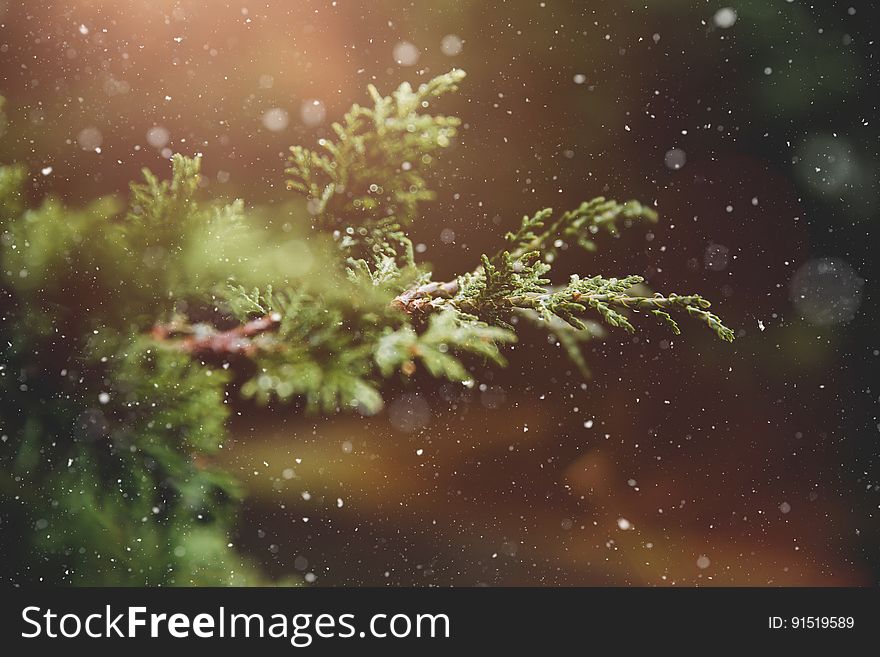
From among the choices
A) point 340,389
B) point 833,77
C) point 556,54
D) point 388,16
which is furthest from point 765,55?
point 340,389

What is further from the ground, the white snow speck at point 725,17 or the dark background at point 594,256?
the white snow speck at point 725,17

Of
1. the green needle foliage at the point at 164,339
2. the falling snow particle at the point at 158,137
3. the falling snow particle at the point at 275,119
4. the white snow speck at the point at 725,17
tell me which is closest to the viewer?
the green needle foliage at the point at 164,339

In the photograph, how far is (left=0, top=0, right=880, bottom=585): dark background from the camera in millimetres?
1363

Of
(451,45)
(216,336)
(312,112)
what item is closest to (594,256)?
(451,45)

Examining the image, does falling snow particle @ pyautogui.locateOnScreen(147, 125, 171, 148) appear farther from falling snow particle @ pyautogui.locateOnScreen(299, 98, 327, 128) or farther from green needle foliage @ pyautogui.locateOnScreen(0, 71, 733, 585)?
green needle foliage @ pyautogui.locateOnScreen(0, 71, 733, 585)

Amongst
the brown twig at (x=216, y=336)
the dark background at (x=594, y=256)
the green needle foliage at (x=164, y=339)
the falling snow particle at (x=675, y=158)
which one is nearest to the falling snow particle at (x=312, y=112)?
the dark background at (x=594, y=256)

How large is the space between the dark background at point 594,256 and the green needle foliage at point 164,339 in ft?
1.85

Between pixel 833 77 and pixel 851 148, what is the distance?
0.73 feet

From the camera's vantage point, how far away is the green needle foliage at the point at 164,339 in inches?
26.6

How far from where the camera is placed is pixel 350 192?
2.96ft

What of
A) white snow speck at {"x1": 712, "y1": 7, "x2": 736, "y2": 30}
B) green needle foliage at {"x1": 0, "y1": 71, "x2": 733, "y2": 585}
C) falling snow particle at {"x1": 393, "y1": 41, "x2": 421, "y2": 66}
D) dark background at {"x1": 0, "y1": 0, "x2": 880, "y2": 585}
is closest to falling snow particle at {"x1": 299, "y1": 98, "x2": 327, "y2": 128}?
dark background at {"x1": 0, "y1": 0, "x2": 880, "y2": 585}

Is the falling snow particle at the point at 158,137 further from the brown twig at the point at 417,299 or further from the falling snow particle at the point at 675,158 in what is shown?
the falling snow particle at the point at 675,158

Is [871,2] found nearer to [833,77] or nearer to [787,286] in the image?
[833,77]

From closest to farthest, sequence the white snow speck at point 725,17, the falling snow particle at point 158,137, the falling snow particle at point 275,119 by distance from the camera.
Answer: the falling snow particle at point 158,137 < the falling snow particle at point 275,119 < the white snow speck at point 725,17
